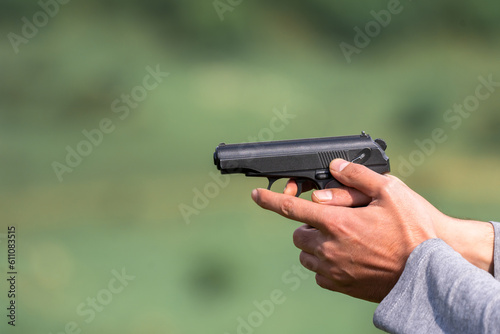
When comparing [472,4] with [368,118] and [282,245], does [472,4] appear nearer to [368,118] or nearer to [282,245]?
[368,118]

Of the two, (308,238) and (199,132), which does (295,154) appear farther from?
(199,132)

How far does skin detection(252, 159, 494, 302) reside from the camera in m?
0.99

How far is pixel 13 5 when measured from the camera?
5.85ft

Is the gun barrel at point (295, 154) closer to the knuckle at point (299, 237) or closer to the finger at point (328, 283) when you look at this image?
the knuckle at point (299, 237)

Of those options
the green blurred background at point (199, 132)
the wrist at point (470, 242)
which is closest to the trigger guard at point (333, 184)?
the wrist at point (470, 242)

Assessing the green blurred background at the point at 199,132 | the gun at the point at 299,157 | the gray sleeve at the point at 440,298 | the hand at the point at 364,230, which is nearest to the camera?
the gray sleeve at the point at 440,298

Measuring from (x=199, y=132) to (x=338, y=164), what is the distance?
32.0 inches

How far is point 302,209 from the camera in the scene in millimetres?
1091

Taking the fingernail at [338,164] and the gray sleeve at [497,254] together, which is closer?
the gray sleeve at [497,254]

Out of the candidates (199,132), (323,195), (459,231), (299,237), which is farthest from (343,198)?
(199,132)

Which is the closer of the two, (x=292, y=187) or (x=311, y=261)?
(x=311, y=261)

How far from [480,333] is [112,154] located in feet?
4.64

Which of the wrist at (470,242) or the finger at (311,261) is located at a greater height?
the wrist at (470,242)

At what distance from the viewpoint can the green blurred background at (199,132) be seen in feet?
5.93
